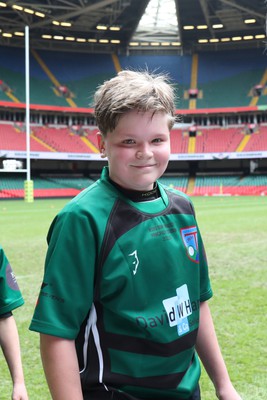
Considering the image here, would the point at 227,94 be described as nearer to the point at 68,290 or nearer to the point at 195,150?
the point at 195,150

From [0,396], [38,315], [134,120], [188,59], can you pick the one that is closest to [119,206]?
[134,120]

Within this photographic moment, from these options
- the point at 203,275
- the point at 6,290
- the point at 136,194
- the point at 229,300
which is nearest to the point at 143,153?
the point at 136,194

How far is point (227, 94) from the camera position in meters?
50.6

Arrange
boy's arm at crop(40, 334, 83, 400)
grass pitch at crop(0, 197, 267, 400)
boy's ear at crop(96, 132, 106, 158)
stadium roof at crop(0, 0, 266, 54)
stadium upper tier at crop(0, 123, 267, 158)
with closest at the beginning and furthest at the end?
1. boy's arm at crop(40, 334, 83, 400)
2. boy's ear at crop(96, 132, 106, 158)
3. grass pitch at crop(0, 197, 267, 400)
4. stadium roof at crop(0, 0, 266, 54)
5. stadium upper tier at crop(0, 123, 267, 158)

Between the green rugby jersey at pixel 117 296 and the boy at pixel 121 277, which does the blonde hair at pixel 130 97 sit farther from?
the green rugby jersey at pixel 117 296

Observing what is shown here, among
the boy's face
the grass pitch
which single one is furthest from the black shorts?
the grass pitch

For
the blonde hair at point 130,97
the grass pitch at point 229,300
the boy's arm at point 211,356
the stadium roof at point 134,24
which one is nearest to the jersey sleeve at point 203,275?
the boy's arm at point 211,356

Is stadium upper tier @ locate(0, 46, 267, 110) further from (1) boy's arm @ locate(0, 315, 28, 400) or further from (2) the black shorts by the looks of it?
(2) the black shorts

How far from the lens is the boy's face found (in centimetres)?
153

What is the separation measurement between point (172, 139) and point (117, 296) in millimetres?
47858

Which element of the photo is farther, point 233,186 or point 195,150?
point 195,150

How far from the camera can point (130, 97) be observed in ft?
4.91

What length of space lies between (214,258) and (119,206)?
24.7 ft

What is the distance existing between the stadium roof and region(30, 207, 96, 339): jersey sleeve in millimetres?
38912
